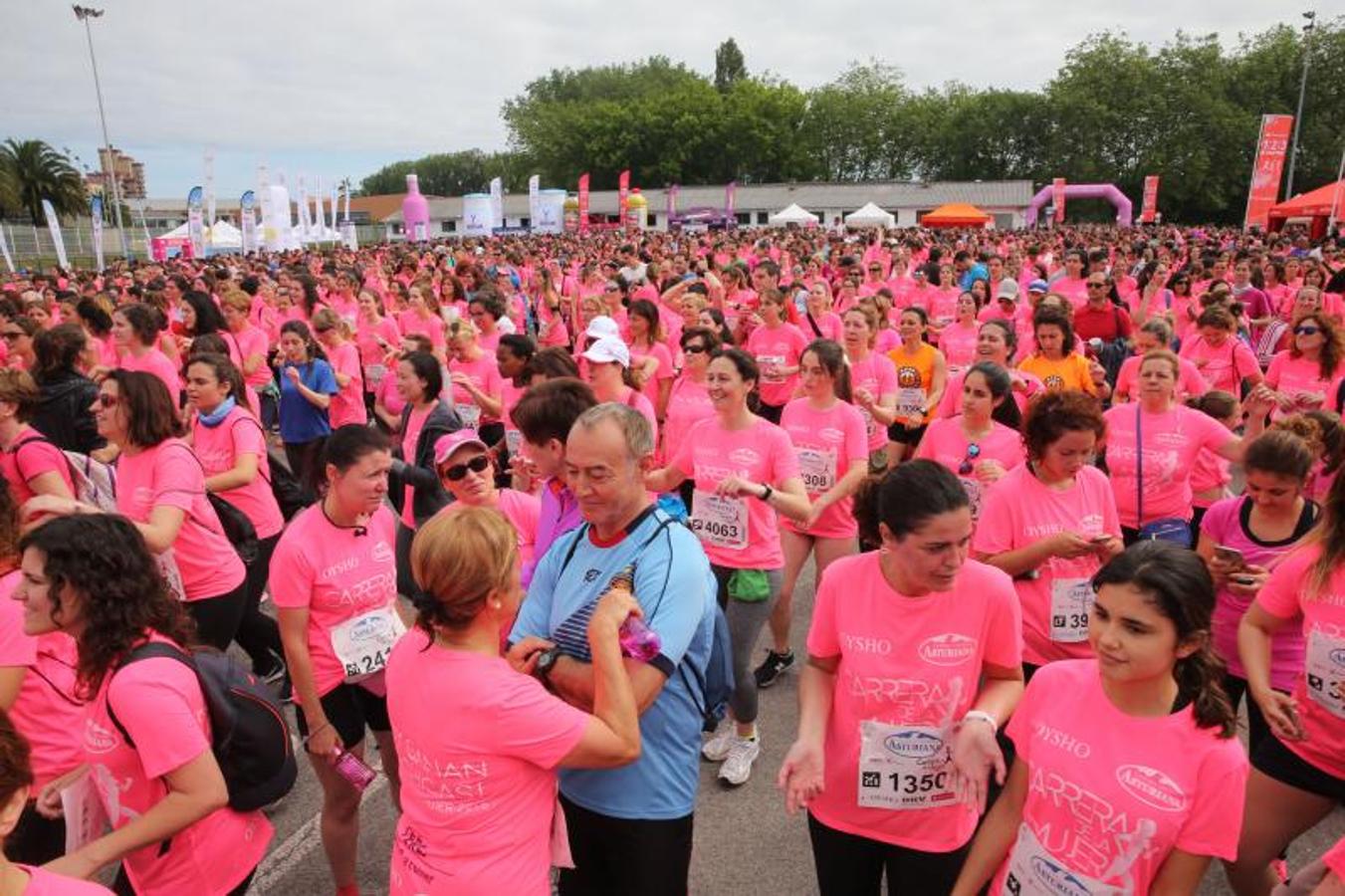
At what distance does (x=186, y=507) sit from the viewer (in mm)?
3652

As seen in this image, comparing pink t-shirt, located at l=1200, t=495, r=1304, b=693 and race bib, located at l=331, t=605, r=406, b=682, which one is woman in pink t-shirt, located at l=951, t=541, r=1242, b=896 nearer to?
pink t-shirt, located at l=1200, t=495, r=1304, b=693

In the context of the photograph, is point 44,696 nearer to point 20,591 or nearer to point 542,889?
point 20,591

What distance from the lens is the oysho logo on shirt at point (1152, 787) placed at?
6.14ft

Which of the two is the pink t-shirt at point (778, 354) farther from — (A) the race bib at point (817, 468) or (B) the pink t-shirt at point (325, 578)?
(B) the pink t-shirt at point (325, 578)

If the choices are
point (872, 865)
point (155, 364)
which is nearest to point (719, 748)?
point (872, 865)

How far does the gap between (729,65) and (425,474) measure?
10381 centimetres

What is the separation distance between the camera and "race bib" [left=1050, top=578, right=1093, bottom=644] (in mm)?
3246

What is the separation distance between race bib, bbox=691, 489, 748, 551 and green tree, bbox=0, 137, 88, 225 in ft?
169

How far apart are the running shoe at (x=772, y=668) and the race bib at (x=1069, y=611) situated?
214cm

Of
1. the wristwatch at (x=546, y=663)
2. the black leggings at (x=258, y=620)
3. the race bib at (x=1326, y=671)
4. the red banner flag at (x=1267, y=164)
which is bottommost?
the black leggings at (x=258, y=620)

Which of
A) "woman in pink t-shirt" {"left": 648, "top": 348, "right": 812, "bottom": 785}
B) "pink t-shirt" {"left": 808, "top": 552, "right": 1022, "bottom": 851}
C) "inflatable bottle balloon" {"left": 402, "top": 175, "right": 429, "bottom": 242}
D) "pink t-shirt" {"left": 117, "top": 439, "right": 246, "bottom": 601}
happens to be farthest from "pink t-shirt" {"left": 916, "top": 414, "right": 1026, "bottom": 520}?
"inflatable bottle balloon" {"left": 402, "top": 175, "right": 429, "bottom": 242}

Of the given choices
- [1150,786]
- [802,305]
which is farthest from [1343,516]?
[802,305]

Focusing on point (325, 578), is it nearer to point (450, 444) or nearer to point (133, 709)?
point (450, 444)

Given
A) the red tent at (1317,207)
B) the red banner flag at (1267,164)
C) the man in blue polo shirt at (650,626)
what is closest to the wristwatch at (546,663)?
the man in blue polo shirt at (650,626)
